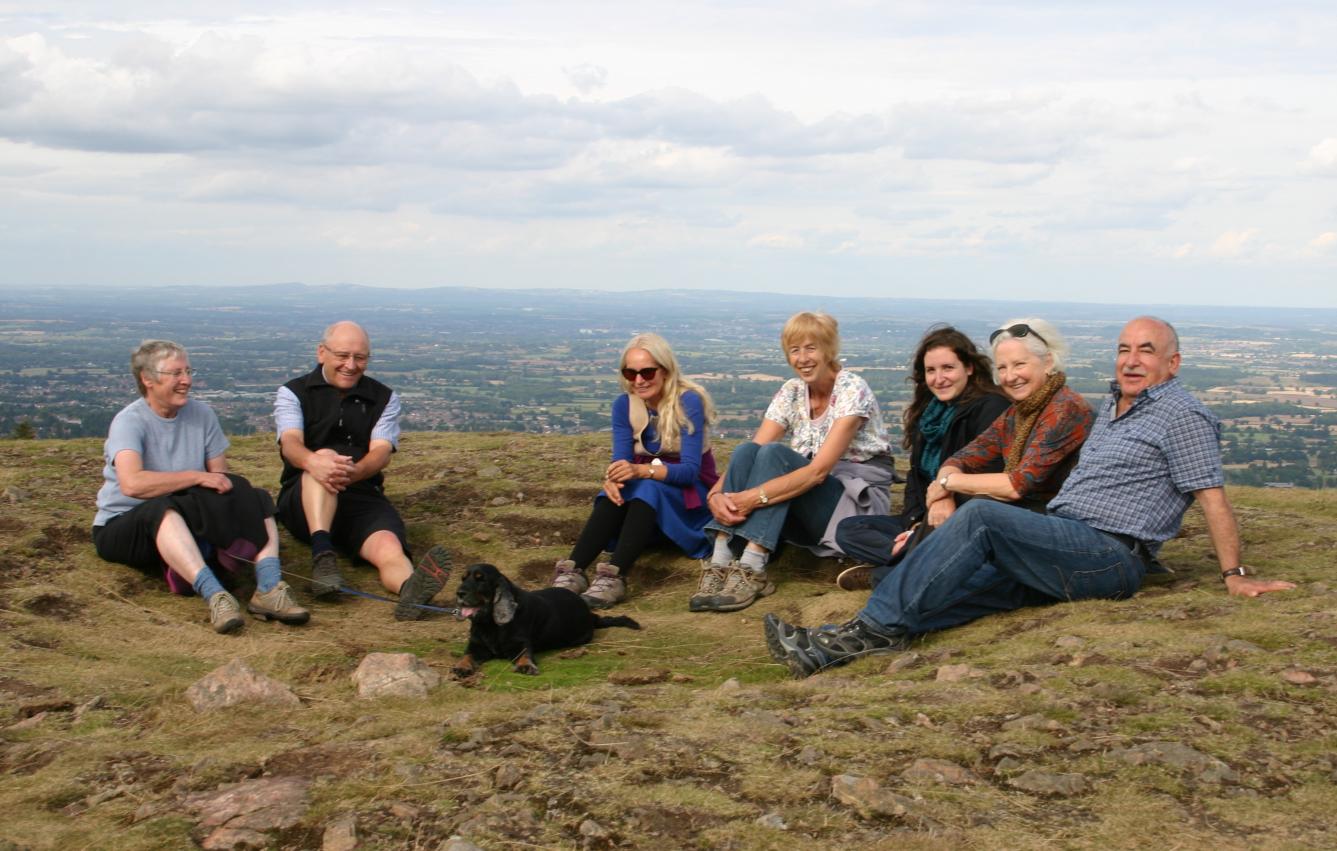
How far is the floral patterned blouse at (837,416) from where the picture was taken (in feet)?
23.7

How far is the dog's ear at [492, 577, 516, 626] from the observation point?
5594mm

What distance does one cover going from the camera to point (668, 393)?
768 centimetres

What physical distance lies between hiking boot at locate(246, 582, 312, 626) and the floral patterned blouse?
332 cm

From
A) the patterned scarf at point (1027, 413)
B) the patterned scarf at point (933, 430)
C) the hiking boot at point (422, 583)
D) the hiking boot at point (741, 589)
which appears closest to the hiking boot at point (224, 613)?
the hiking boot at point (422, 583)

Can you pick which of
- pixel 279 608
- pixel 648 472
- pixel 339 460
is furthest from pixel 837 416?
pixel 279 608

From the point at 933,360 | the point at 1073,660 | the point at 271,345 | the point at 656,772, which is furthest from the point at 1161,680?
the point at 271,345

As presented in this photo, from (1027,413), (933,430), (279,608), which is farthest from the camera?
(933,430)

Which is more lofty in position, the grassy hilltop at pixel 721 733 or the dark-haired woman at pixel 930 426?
the dark-haired woman at pixel 930 426

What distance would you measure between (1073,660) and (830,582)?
2.94 metres

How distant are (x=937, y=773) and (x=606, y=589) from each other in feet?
12.9

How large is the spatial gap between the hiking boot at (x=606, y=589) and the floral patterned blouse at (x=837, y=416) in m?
1.50

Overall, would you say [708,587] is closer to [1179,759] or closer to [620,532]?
[620,532]

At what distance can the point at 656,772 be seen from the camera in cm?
362

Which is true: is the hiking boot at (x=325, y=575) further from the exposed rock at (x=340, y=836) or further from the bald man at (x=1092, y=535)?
the exposed rock at (x=340, y=836)
